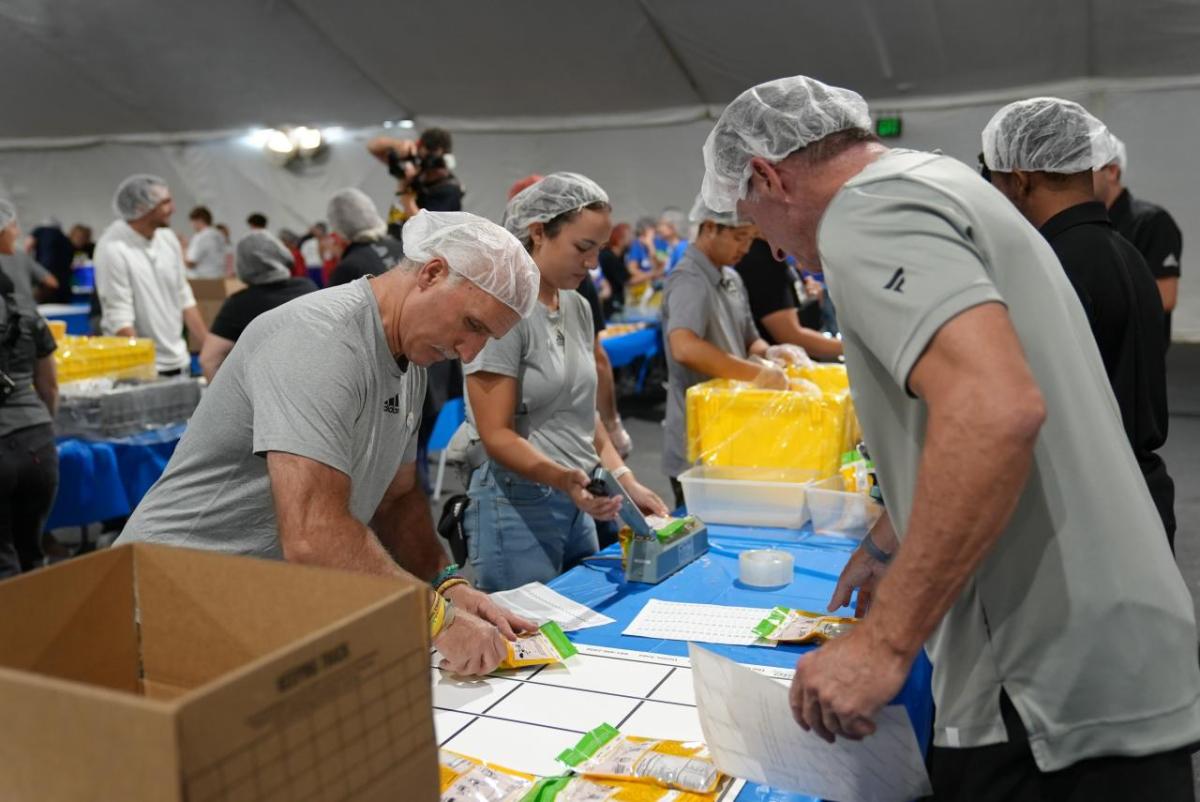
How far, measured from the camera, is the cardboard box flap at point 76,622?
864 mm

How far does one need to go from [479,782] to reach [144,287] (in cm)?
433

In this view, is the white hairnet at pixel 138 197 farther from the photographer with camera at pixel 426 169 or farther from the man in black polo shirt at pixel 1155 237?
the man in black polo shirt at pixel 1155 237

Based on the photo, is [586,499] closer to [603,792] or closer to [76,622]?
[603,792]

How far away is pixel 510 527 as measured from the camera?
227 centimetres

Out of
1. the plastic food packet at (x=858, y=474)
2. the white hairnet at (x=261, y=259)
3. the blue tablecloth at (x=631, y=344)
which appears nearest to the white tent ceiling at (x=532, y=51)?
the blue tablecloth at (x=631, y=344)

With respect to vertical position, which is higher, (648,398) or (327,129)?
(327,129)

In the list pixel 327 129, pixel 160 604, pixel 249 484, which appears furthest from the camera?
pixel 327 129

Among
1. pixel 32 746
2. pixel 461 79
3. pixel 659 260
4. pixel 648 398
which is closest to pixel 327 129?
pixel 461 79

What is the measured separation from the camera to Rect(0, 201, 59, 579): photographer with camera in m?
3.22

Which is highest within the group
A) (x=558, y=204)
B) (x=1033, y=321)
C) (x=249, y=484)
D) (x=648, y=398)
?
(x=558, y=204)

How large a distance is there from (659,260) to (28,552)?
691 centimetres

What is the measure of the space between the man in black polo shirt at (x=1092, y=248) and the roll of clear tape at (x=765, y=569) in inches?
27.3

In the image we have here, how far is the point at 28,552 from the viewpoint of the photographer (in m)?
3.45

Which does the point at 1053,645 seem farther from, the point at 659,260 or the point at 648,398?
the point at 659,260
